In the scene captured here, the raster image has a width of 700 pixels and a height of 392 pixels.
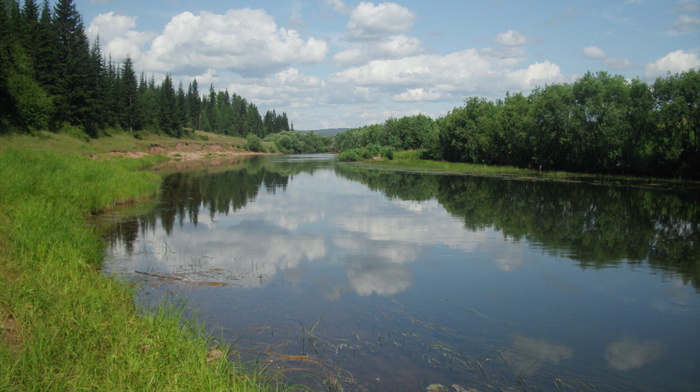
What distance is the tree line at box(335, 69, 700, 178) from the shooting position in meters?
39.2

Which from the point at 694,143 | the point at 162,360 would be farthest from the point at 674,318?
the point at 694,143

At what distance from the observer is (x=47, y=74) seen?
5266 centimetres

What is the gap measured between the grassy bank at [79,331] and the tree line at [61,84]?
34.6 metres

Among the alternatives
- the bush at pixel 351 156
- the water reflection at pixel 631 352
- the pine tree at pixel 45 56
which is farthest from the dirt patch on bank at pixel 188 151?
the water reflection at pixel 631 352

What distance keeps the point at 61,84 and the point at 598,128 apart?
5933 centimetres

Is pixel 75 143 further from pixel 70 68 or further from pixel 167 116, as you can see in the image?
pixel 167 116

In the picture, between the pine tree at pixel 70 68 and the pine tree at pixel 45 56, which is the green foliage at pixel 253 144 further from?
the pine tree at pixel 45 56

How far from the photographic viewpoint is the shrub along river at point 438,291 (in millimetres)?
7152

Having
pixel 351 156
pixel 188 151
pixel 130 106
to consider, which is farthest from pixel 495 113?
pixel 130 106

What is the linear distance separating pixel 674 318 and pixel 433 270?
538 centimetres

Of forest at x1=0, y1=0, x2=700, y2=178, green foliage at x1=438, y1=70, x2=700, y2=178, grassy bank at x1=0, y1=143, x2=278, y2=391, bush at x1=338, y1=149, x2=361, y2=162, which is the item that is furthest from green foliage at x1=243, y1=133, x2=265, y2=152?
grassy bank at x1=0, y1=143, x2=278, y2=391

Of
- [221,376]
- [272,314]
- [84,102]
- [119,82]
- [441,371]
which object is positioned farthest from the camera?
[119,82]

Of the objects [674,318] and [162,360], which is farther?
[674,318]

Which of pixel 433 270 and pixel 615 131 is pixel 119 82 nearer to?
pixel 615 131
